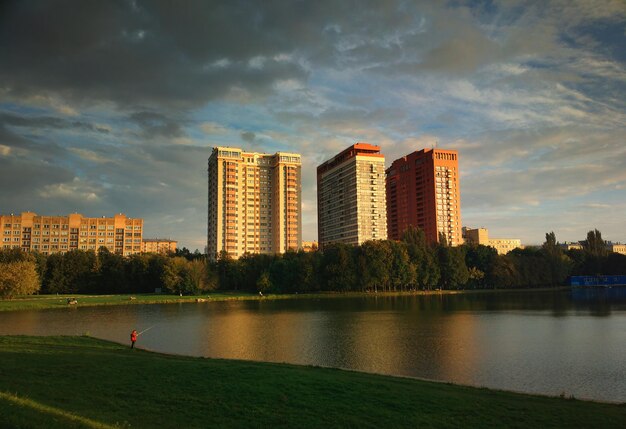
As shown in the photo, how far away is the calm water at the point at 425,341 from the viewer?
27784 mm

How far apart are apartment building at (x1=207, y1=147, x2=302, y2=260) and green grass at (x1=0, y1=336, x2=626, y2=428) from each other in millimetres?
164588

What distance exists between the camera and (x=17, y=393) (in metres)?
15.5

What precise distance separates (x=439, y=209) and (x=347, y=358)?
175 metres

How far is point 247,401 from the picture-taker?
17453 mm

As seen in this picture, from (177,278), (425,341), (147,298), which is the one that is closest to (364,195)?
(177,278)

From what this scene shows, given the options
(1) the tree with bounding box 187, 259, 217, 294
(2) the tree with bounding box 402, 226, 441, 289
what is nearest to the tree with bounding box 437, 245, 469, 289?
(2) the tree with bounding box 402, 226, 441, 289

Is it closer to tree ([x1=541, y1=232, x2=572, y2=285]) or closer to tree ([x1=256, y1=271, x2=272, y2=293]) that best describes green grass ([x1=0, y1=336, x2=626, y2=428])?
tree ([x1=256, y1=271, x2=272, y2=293])

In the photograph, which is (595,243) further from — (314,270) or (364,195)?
(314,270)

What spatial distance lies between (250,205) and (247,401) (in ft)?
585

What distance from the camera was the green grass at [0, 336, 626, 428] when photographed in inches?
581

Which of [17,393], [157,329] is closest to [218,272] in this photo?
[157,329]

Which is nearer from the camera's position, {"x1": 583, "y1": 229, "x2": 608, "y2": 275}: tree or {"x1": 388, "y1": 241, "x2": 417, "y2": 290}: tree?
{"x1": 388, "y1": 241, "x2": 417, "y2": 290}: tree

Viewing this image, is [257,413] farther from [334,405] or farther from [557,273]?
[557,273]

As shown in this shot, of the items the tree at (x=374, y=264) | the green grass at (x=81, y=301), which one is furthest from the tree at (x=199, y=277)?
the tree at (x=374, y=264)
